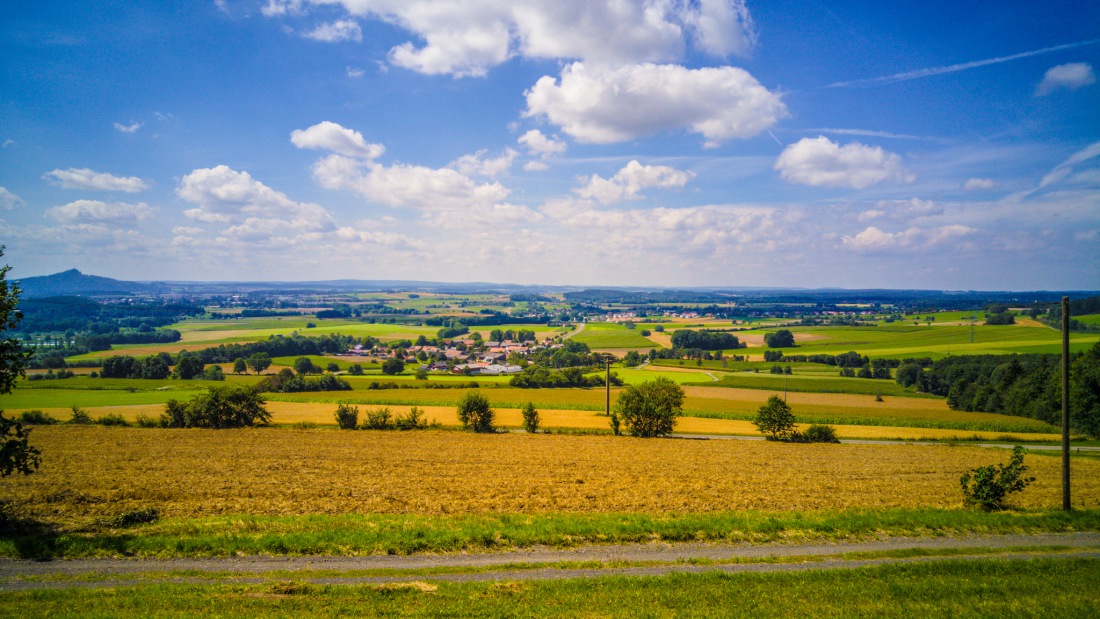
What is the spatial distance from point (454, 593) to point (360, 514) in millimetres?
7669

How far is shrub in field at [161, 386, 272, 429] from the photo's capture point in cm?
3928

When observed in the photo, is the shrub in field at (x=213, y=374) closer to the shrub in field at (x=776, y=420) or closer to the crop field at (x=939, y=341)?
the shrub in field at (x=776, y=420)

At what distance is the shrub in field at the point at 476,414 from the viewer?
4131 centimetres

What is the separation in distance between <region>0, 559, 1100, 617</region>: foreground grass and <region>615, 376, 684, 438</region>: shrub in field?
29362mm

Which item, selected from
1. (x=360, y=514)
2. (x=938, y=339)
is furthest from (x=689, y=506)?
(x=938, y=339)

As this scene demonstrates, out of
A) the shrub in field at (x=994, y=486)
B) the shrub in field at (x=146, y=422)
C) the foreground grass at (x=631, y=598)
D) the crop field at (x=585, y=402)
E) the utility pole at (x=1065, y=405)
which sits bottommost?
the crop field at (x=585, y=402)

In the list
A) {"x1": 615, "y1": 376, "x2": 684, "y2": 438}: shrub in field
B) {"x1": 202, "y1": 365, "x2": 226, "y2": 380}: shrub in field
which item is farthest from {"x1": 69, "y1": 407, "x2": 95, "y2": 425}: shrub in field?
{"x1": 615, "y1": 376, "x2": 684, "y2": 438}: shrub in field

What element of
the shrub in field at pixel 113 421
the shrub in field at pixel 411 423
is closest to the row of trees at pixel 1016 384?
the shrub in field at pixel 411 423

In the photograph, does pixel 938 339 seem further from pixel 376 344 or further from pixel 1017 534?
pixel 376 344

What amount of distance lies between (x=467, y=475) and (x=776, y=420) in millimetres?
27586

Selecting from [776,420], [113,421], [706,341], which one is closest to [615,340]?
[706,341]

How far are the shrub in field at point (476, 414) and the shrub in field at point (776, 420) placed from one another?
2279cm

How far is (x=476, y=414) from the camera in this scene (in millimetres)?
41531

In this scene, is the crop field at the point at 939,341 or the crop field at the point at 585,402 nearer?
the crop field at the point at 585,402
